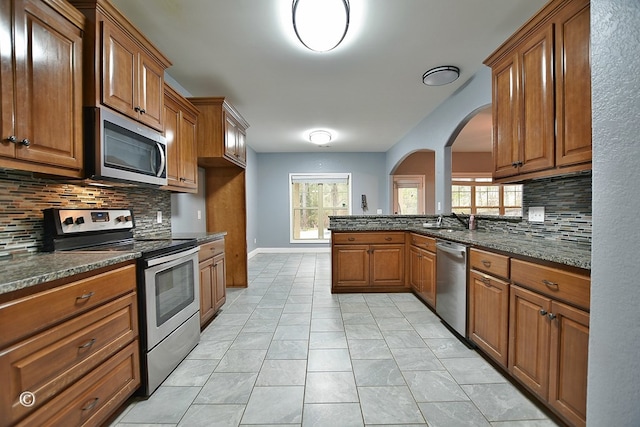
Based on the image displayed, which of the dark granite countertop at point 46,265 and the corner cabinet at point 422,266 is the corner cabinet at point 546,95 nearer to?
the corner cabinet at point 422,266

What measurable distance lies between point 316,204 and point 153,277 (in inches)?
220

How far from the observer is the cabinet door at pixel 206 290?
2421 millimetres

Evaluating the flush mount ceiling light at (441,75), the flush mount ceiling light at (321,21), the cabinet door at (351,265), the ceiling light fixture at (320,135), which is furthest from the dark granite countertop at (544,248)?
the ceiling light fixture at (320,135)

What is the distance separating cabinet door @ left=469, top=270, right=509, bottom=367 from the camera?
5.52 feet

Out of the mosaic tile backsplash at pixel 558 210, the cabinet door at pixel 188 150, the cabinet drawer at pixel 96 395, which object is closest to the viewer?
the cabinet drawer at pixel 96 395

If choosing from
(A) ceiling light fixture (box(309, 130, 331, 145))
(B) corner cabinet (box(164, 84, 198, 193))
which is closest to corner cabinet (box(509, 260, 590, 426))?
(B) corner cabinet (box(164, 84, 198, 193))

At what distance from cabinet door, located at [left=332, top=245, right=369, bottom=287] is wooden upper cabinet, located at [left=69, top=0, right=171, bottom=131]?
8.06ft

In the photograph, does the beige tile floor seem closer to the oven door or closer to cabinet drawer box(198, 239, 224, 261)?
the oven door

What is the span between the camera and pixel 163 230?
271 centimetres

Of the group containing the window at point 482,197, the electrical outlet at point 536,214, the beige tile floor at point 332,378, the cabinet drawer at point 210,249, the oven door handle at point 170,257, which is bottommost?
the beige tile floor at point 332,378

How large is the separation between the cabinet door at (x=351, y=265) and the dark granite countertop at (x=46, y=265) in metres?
2.42

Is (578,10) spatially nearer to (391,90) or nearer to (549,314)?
(549,314)

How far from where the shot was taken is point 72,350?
3.67 ft

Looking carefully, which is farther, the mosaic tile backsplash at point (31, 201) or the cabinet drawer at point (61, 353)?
the mosaic tile backsplash at point (31, 201)
